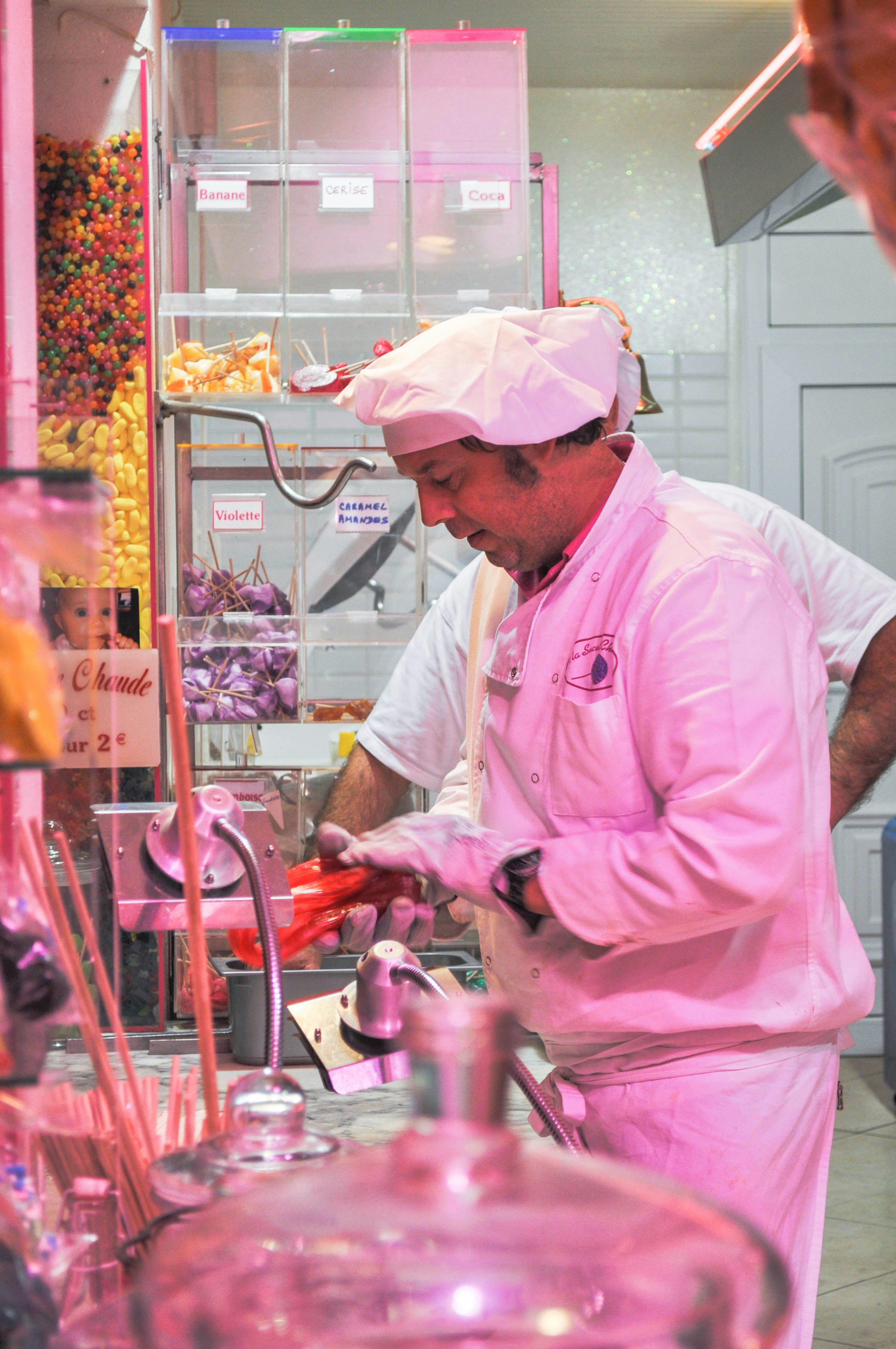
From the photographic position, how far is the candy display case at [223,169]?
3539 millimetres

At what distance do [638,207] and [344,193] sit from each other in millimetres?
1650

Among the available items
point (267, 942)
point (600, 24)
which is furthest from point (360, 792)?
point (600, 24)

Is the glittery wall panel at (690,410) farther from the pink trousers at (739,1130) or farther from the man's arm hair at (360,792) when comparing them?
the pink trousers at (739,1130)

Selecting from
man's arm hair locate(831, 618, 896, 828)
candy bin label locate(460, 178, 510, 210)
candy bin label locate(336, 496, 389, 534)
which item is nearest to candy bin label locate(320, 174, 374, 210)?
candy bin label locate(460, 178, 510, 210)

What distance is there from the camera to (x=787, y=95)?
110 inches

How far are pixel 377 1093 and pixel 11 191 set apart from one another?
1.99 m

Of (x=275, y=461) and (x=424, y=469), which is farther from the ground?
(x=275, y=461)

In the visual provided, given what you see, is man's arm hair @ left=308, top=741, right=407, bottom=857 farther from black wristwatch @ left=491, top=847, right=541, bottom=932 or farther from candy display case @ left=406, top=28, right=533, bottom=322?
candy display case @ left=406, top=28, right=533, bottom=322

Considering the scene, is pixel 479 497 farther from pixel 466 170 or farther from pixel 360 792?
pixel 466 170

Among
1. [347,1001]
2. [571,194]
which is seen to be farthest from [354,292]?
[347,1001]

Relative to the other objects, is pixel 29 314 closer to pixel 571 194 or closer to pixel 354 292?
pixel 354 292

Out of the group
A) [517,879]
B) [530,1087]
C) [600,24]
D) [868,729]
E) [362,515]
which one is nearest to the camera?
[530,1087]

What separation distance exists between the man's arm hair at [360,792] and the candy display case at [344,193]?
5.94 feet

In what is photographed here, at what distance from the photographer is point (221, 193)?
354 cm
